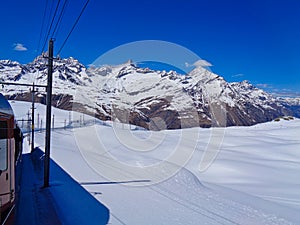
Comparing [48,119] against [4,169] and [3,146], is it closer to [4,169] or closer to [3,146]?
[3,146]

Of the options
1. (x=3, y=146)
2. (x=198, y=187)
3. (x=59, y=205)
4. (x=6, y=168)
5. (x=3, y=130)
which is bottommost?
(x=59, y=205)

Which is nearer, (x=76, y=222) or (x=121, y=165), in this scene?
(x=76, y=222)

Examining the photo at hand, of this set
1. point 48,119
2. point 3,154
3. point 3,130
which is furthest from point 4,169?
point 48,119

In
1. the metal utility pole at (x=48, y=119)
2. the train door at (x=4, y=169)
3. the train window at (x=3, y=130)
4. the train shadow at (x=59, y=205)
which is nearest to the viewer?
the train door at (x=4, y=169)

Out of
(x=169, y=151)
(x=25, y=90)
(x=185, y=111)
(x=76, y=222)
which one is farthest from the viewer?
(x=25, y=90)

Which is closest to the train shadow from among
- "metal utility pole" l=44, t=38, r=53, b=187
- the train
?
"metal utility pole" l=44, t=38, r=53, b=187

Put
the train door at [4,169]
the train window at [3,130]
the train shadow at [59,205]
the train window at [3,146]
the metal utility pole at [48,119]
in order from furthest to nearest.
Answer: the metal utility pole at [48,119] → the train shadow at [59,205] → the train window at [3,130] → the train window at [3,146] → the train door at [4,169]

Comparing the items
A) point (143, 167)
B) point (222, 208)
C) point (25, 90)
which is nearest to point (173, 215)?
point (222, 208)

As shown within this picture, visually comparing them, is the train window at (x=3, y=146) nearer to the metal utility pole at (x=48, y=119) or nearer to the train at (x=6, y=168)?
the train at (x=6, y=168)

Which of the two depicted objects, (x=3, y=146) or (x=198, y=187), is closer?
(x=3, y=146)

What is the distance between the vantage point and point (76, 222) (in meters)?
7.20

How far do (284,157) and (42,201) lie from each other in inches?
623

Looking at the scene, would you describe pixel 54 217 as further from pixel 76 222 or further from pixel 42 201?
pixel 42 201

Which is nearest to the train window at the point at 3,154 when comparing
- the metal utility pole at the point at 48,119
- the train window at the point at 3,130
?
the train window at the point at 3,130
